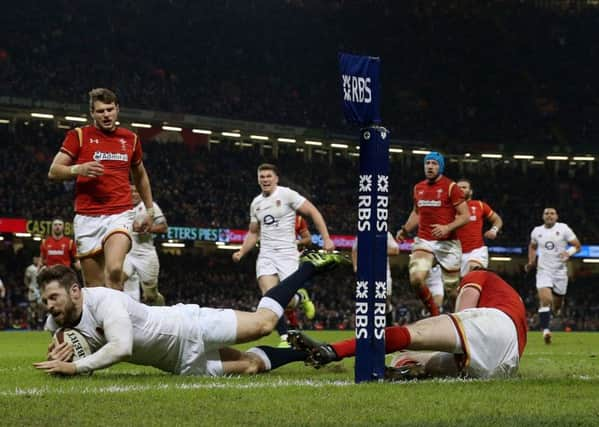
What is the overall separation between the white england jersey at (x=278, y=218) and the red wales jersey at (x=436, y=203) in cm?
189

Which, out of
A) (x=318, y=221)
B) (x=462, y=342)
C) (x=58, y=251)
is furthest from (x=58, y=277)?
(x=58, y=251)

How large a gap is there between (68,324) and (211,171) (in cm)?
4288

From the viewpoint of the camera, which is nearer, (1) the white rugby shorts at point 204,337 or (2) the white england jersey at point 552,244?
(1) the white rugby shorts at point 204,337

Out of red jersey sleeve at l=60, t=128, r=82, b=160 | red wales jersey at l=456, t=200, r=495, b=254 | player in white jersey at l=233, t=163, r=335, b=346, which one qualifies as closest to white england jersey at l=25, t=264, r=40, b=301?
red wales jersey at l=456, t=200, r=495, b=254

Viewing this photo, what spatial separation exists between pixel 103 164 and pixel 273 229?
15.3 feet

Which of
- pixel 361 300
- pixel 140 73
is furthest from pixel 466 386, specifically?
pixel 140 73

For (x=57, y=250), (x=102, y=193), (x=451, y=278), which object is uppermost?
(x=102, y=193)

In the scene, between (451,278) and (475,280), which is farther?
(451,278)

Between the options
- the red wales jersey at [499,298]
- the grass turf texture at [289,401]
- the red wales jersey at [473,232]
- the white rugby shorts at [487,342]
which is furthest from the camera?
the red wales jersey at [473,232]

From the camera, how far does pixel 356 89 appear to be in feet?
22.8

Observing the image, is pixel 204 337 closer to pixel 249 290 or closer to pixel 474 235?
pixel 474 235

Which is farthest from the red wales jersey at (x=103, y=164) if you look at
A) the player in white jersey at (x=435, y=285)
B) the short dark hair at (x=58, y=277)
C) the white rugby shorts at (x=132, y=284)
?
the player in white jersey at (x=435, y=285)

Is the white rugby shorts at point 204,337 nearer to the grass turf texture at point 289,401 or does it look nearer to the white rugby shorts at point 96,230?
the grass turf texture at point 289,401

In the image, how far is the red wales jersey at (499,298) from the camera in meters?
7.79
